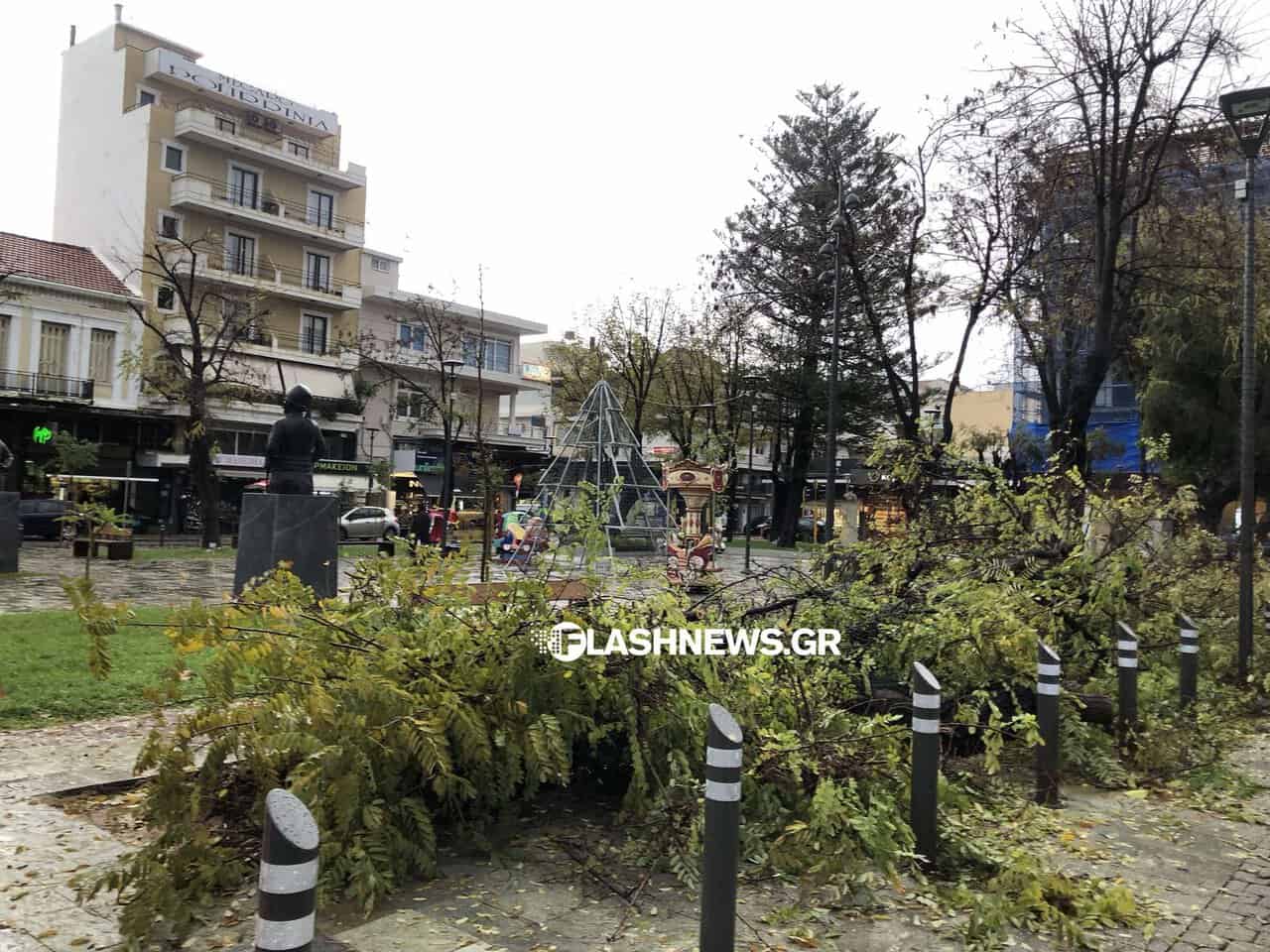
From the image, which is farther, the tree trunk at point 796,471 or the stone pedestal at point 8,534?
the tree trunk at point 796,471

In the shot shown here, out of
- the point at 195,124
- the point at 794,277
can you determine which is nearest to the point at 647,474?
the point at 794,277

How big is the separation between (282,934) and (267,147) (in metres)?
46.9

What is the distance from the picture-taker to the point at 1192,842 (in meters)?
5.68

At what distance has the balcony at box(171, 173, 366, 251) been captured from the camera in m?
41.1

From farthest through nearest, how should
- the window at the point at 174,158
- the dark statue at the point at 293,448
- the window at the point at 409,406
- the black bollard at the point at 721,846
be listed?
the window at the point at 409,406
the window at the point at 174,158
the dark statue at the point at 293,448
the black bollard at the point at 721,846

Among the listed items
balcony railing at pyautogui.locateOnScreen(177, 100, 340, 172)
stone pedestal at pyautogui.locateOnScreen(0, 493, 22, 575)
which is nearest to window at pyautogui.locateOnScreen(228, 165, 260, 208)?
balcony railing at pyautogui.locateOnScreen(177, 100, 340, 172)

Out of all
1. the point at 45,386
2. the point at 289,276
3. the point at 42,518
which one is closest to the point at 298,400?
the point at 42,518

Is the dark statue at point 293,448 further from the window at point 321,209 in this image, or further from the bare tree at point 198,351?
the window at point 321,209

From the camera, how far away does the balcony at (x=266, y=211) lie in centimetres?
4112

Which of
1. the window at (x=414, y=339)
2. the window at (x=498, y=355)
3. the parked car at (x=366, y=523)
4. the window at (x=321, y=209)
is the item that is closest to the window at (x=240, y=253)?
the window at (x=321, y=209)

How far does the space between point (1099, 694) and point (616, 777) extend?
13.8 ft

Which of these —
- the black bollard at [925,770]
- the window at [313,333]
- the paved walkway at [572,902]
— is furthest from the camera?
the window at [313,333]

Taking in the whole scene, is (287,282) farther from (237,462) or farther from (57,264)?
(57,264)

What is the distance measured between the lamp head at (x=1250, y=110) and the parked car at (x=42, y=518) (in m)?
30.9
